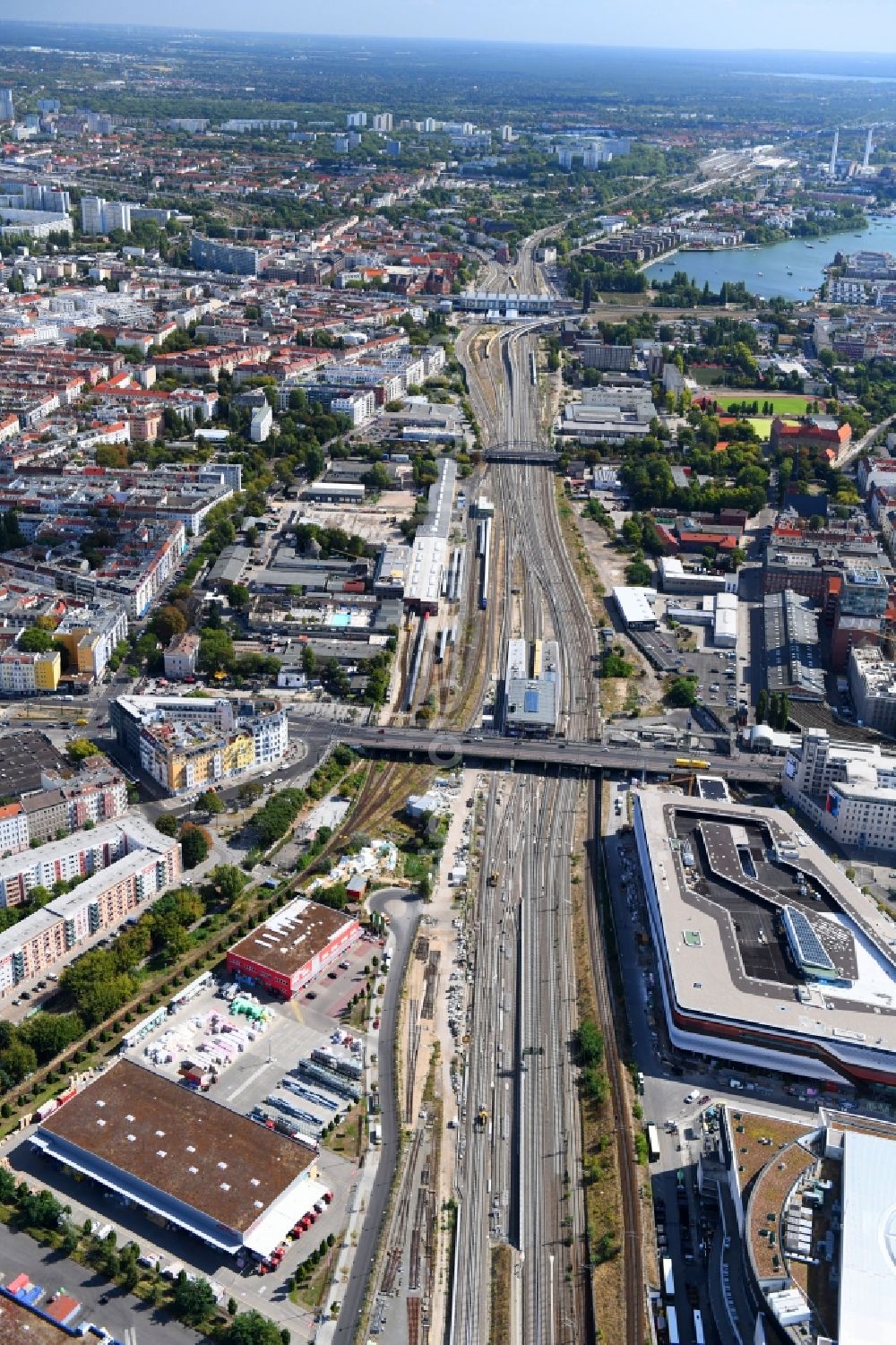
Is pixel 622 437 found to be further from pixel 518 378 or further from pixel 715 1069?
pixel 715 1069

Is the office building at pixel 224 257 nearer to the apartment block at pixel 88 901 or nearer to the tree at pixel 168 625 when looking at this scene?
the tree at pixel 168 625

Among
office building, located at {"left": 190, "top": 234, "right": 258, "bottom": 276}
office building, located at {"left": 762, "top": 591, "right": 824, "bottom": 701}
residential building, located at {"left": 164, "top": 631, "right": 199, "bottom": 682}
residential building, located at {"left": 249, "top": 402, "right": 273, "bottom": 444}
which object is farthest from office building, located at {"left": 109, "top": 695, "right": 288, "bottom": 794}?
office building, located at {"left": 190, "top": 234, "right": 258, "bottom": 276}

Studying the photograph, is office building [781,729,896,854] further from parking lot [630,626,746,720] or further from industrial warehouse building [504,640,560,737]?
industrial warehouse building [504,640,560,737]

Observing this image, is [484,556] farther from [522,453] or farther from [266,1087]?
[266,1087]

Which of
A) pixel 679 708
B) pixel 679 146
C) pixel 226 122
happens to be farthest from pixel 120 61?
pixel 679 708

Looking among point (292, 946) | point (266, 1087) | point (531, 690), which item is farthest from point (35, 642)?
point (266, 1087)

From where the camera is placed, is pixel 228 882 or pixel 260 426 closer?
pixel 228 882

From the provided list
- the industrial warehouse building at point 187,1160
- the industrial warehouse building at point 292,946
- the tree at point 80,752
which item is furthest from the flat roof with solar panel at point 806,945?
the tree at point 80,752

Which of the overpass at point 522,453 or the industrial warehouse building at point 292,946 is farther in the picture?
the overpass at point 522,453
